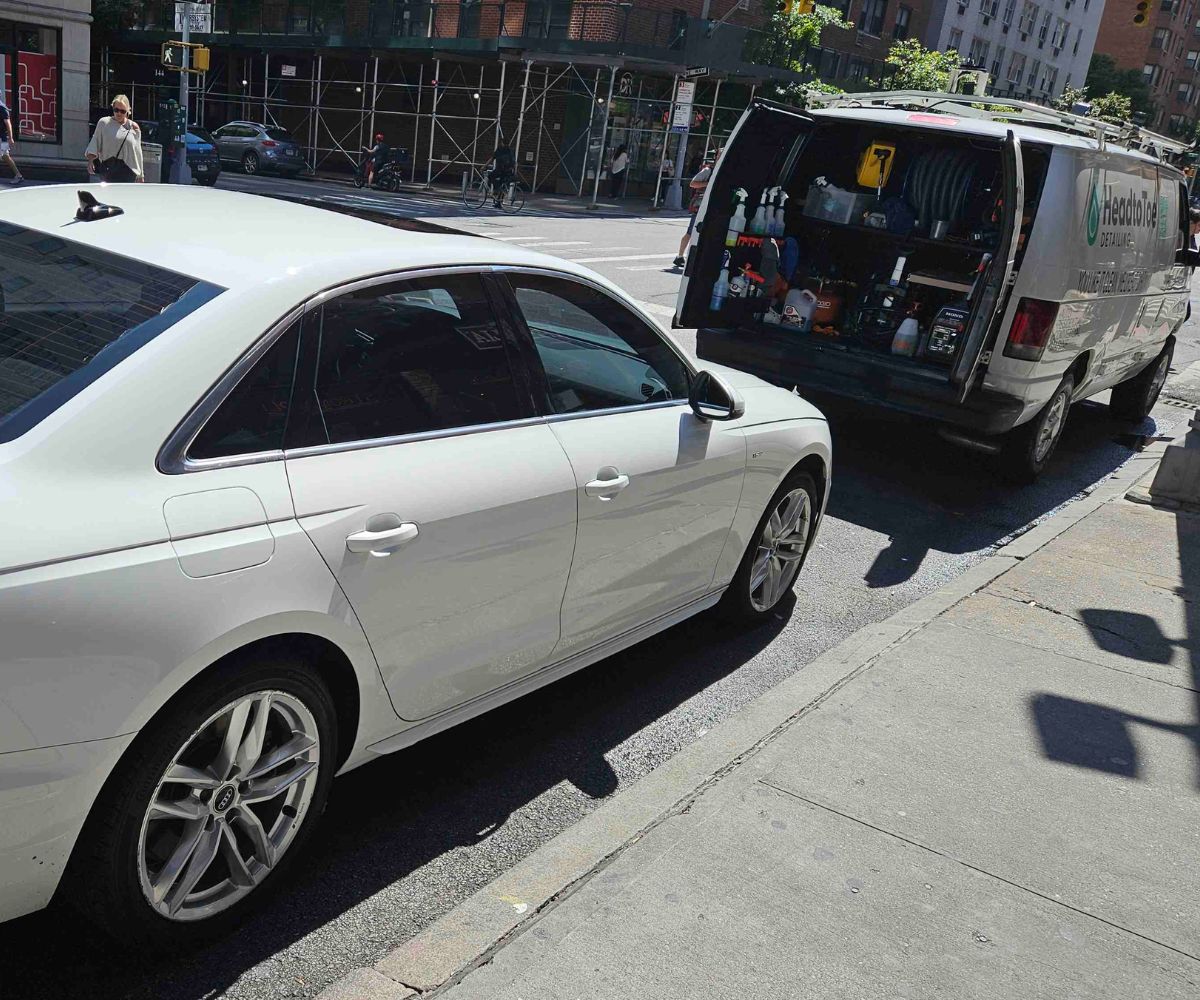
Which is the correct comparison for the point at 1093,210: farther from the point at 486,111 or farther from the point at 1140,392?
the point at 486,111

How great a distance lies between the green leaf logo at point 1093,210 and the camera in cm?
757

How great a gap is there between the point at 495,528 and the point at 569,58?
110ft

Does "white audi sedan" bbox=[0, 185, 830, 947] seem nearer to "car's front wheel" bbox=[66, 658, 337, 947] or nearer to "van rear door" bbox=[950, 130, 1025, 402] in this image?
"car's front wheel" bbox=[66, 658, 337, 947]

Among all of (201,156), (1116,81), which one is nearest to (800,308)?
(201,156)

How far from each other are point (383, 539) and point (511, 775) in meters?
1.29

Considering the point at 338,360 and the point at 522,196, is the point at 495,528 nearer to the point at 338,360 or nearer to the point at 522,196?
the point at 338,360

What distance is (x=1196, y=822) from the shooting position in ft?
12.8

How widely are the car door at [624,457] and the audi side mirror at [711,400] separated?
5 centimetres

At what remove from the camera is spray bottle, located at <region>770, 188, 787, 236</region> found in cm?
888

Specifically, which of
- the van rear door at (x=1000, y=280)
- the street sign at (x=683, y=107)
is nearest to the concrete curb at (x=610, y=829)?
the van rear door at (x=1000, y=280)

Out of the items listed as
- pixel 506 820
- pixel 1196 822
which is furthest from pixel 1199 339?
pixel 506 820

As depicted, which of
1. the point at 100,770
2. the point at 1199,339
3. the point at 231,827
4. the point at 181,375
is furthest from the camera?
the point at 1199,339

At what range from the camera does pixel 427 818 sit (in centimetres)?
362

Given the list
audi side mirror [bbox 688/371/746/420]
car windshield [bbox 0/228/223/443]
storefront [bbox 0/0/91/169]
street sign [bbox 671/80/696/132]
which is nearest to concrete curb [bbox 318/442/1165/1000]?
audi side mirror [bbox 688/371/746/420]
